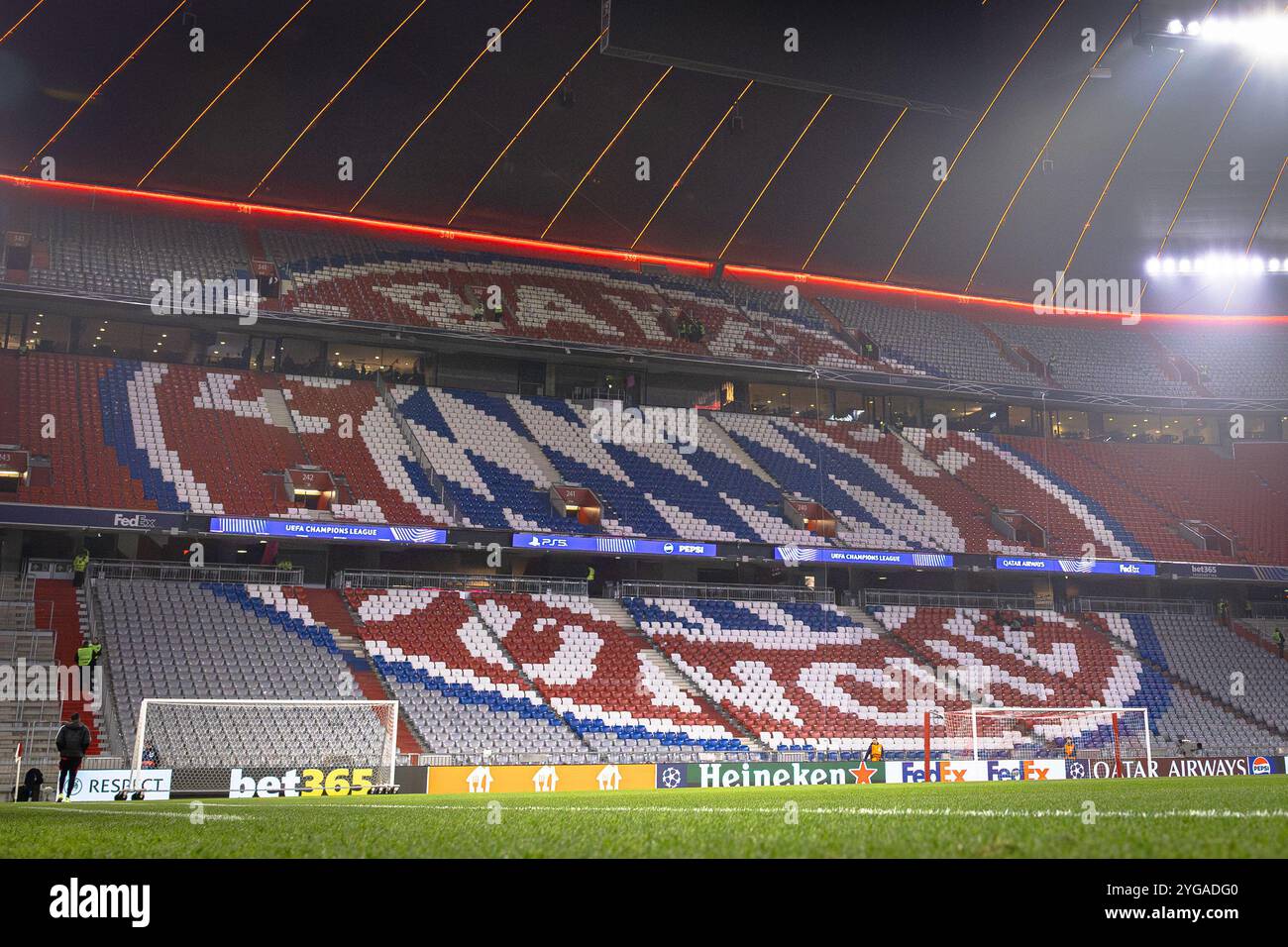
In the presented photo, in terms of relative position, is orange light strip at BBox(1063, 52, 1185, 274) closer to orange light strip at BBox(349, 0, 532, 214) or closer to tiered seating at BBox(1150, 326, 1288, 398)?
tiered seating at BBox(1150, 326, 1288, 398)

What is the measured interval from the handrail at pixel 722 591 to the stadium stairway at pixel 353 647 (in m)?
8.69

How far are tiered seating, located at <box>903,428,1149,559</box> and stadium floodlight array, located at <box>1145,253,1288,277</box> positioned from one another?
927 centimetres

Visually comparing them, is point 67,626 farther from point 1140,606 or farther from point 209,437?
point 1140,606

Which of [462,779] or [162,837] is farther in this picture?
[462,779]

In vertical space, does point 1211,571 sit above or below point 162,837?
above

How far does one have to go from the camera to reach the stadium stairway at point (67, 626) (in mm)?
23141

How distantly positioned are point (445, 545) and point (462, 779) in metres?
9.79

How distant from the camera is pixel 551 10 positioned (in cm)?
3017

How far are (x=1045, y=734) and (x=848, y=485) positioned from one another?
459 inches

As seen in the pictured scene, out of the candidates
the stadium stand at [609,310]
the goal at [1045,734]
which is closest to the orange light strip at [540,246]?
the stadium stand at [609,310]

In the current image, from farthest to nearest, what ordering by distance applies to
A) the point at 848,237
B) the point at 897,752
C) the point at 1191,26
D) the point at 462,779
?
the point at 848,237
the point at 1191,26
the point at 897,752
the point at 462,779

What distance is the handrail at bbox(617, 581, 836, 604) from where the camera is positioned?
33.9 meters
